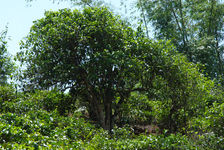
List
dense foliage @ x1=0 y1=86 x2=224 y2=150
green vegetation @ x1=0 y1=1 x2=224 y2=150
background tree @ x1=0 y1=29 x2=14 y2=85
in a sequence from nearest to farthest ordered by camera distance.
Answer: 1. dense foliage @ x1=0 y1=86 x2=224 y2=150
2. green vegetation @ x1=0 y1=1 x2=224 y2=150
3. background tree @ x1=0 y1=29 x2=14 y2=85

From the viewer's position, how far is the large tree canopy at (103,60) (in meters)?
8.11

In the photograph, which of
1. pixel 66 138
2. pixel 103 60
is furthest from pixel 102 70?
pixel 66 138

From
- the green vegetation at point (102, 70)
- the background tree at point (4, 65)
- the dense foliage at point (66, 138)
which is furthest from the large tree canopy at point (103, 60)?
the background tree at point (4, 65)

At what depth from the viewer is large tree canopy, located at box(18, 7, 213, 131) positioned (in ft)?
26.6

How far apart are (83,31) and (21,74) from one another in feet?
8.99

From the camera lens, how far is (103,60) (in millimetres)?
7945

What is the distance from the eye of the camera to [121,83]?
891cm

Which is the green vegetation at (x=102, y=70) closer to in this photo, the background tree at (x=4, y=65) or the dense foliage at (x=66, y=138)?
the dense foliage at (x=66, y=138)

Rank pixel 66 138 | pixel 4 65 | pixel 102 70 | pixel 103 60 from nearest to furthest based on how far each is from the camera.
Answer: pixel 66 138, pixel 103 60, pixel 102 70, pixel 4 65

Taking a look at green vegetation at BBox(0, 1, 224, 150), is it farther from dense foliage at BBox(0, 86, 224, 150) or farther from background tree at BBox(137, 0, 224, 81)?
background tree at BBox(137, 0, 224, 81)

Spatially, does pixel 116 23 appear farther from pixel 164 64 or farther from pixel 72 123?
pixel 72 123

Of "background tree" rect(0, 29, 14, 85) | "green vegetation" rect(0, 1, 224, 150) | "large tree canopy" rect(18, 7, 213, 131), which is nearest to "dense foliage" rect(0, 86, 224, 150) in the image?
"green vegetation" rect(0, 1, 224, 150)

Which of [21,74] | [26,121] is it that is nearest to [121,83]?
[21,74]

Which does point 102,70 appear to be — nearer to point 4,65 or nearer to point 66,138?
point 66,138
